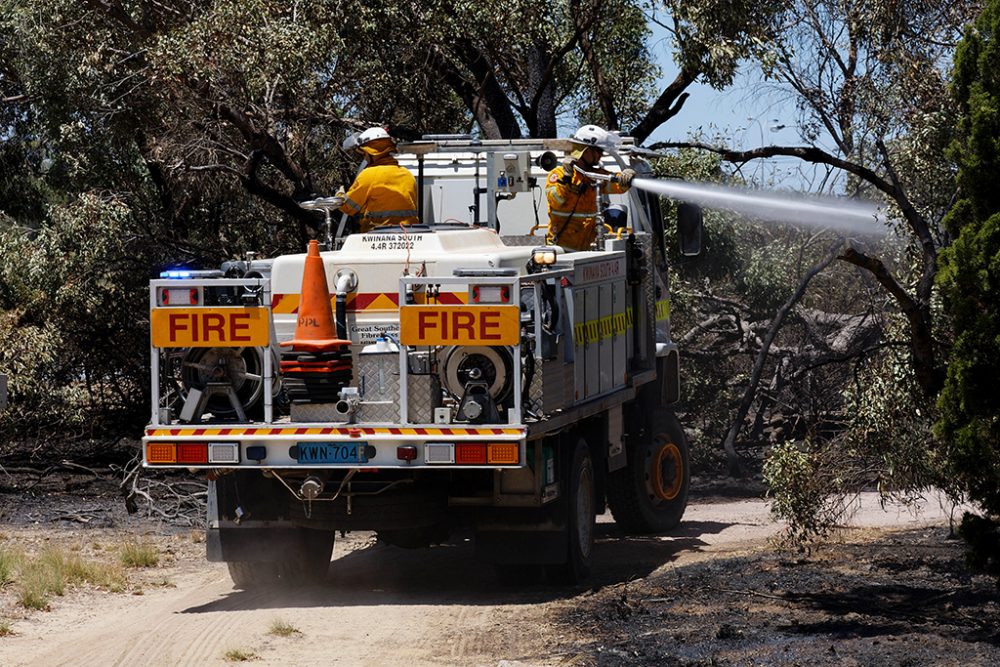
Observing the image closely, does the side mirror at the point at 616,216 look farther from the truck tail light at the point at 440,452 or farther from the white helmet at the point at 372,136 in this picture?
the truck tail light at the point at 440,452

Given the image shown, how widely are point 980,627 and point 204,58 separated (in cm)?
896

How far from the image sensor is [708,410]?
18344 millimetres

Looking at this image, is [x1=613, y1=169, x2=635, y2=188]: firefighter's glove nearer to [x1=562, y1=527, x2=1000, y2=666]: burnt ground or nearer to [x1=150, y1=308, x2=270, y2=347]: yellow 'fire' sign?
[x1=562, y1=527, x2=1000, y2=666]: burnt ground

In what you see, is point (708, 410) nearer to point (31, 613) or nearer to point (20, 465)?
point (20, 465)

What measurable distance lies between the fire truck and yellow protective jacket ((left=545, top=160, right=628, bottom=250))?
18.5 inches

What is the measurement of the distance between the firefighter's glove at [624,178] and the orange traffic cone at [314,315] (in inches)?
116

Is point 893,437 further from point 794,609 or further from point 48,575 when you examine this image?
point 48,575

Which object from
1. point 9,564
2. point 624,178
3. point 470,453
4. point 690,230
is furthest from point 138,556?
point 690,230

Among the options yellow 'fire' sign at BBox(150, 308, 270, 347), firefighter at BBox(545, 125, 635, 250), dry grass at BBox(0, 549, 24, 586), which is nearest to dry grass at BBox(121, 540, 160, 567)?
dry grass at BBox(0, 549, 24, 586)

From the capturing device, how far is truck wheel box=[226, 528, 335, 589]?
35.6ft

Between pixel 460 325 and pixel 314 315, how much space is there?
3.21 feet

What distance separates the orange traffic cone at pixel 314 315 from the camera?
31.8 ft

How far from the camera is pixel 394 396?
977 centimetres

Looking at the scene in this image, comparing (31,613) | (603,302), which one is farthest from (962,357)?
(31,613)
